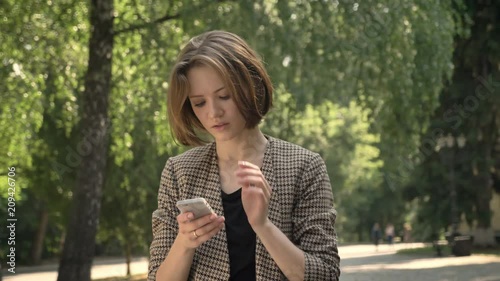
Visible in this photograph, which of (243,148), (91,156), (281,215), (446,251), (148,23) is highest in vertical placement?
(148,23)

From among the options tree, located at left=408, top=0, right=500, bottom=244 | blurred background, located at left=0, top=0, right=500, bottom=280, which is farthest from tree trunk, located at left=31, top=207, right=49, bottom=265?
tree, located at left=408, top=0, right=500, bottom=244

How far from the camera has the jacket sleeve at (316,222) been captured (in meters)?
2.72

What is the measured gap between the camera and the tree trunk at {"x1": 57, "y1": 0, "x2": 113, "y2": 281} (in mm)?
15500

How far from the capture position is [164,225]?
2805mm

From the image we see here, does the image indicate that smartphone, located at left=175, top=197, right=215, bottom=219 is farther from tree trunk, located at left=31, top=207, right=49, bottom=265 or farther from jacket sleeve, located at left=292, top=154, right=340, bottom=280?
tree trunk, located at left=31, top=207, right=49, bottom=265

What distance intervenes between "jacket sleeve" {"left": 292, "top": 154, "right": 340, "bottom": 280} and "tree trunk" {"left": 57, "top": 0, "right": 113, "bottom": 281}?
13.1 m

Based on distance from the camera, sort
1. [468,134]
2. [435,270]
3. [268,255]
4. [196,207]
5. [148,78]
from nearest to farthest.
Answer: [196,207], [268,255], [148,78], [435,270], [468,134]

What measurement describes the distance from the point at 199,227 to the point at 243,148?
418 millimetres

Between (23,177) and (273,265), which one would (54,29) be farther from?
(273,265)

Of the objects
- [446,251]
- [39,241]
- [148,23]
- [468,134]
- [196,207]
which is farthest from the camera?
[39,241]

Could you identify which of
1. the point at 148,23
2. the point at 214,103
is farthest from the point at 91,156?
the point at 214,103

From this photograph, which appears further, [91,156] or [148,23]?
[148,23]

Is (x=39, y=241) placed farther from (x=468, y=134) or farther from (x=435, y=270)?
(x=435, y=270)

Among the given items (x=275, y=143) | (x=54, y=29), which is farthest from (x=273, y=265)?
(x=54, y=29)
